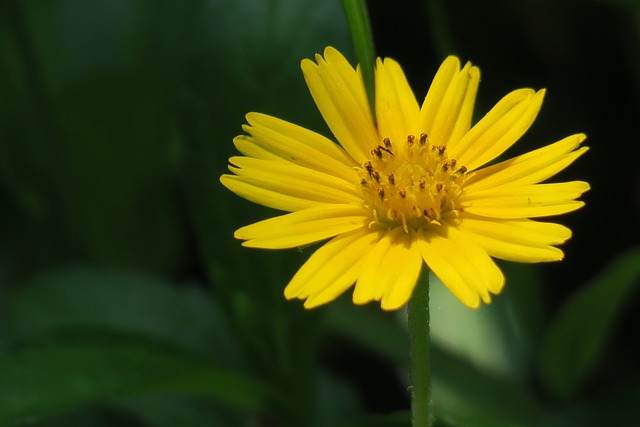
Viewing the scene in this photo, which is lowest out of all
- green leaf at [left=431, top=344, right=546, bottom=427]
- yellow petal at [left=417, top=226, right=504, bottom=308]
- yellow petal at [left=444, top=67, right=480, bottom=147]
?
green leaf at [left=431, top=344, right=546, bottom=427]

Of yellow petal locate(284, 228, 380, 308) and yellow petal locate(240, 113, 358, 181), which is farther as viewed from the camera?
yellow petal locate(240, 113, 358, 181)

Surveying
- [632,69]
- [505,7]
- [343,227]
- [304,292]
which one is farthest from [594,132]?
[304,292]

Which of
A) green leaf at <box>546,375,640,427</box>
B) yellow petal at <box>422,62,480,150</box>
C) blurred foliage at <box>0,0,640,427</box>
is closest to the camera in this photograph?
yellow petal at <box>422,62,480,150</box>

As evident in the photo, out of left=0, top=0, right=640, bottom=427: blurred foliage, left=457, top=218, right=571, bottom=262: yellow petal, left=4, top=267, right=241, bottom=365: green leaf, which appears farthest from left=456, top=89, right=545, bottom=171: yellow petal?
left=4, top=267, right=241, bottom=365: green leaf

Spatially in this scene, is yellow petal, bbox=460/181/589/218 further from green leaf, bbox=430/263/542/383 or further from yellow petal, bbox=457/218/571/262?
green leaf, bbox=430/263/542/383

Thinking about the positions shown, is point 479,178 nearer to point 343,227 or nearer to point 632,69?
point 343,227

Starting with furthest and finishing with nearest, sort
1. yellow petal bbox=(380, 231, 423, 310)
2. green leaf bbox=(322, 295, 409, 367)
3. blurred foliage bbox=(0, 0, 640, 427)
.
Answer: green leaf bbox=(322, 295, 409, 367)
blurred foliage bbox=(0, 0, 640, 427)
yellow petal bbox=(380, 231, 423, 310)

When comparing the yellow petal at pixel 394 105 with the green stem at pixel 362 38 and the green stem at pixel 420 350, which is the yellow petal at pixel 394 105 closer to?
the green stem at pixel 362 38

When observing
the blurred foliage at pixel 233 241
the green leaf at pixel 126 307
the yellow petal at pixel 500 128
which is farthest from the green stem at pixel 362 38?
the green leaf at pixel 126 307
